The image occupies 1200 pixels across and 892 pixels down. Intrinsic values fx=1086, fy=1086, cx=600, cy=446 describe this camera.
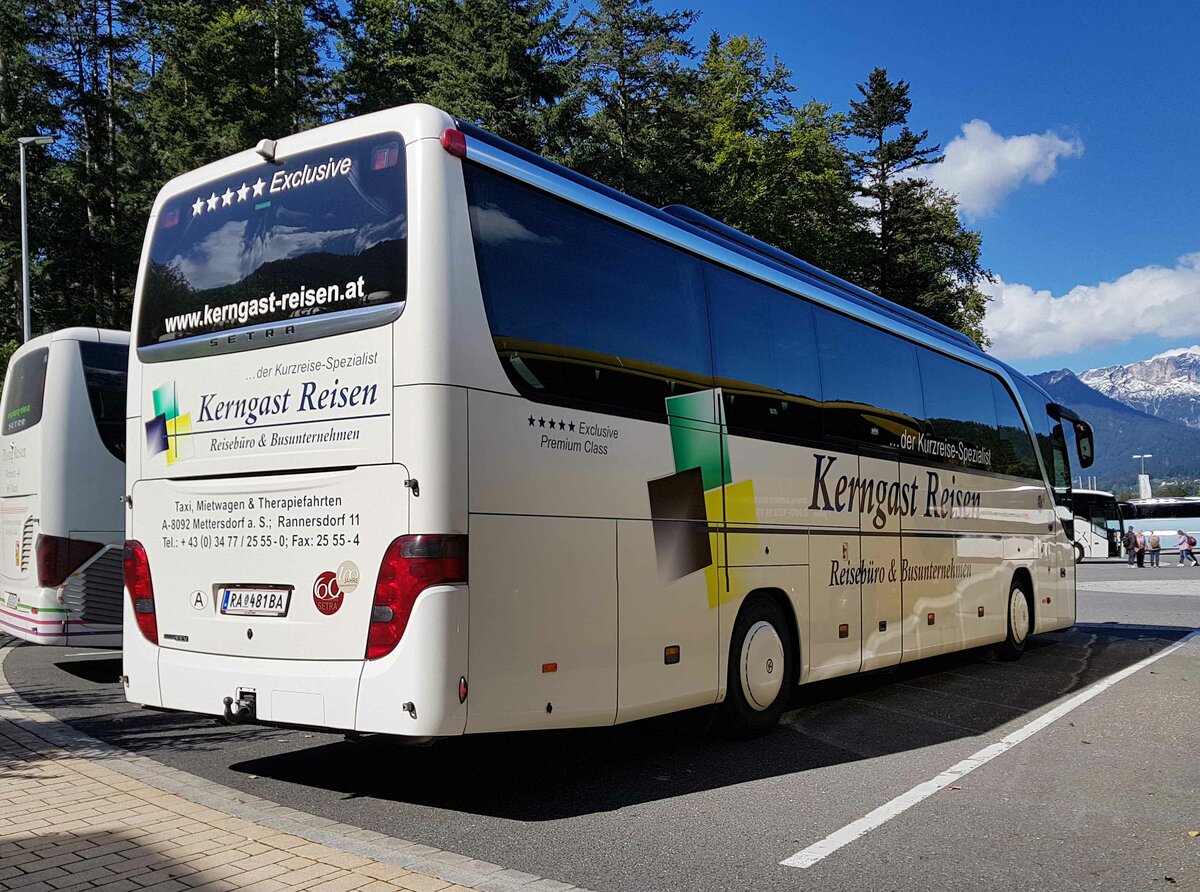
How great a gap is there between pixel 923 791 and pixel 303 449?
164 inches

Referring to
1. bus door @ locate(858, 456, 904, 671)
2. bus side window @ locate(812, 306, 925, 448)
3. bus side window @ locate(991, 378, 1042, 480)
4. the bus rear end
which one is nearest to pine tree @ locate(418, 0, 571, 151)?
bus side window @ locate(991, 378, 1042, 480)

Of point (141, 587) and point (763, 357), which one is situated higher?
point (763, 357)

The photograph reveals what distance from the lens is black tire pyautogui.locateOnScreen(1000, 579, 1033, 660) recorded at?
43.9ft

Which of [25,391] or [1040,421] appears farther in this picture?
[1040,421]

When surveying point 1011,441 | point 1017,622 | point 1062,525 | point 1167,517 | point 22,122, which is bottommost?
point 1017,622

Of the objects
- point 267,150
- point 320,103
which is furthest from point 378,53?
point 267,150

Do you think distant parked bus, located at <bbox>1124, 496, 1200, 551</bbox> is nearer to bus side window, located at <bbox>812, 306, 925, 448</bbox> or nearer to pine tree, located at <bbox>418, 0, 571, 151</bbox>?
pine tree, located at <bbox>418, 0, 571, 151</bbox>

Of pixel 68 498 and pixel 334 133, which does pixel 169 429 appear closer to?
pixel 334 133

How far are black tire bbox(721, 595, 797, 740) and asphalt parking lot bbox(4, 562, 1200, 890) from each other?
18cm

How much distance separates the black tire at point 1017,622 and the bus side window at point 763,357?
5891 millimetres

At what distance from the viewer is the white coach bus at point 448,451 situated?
552 centimetres

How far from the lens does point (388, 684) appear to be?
5.41 m

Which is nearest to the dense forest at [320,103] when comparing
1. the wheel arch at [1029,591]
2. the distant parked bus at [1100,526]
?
the distant parked bus at [1100,526]

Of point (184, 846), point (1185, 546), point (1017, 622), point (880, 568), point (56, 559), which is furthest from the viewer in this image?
point (1185, 546)
